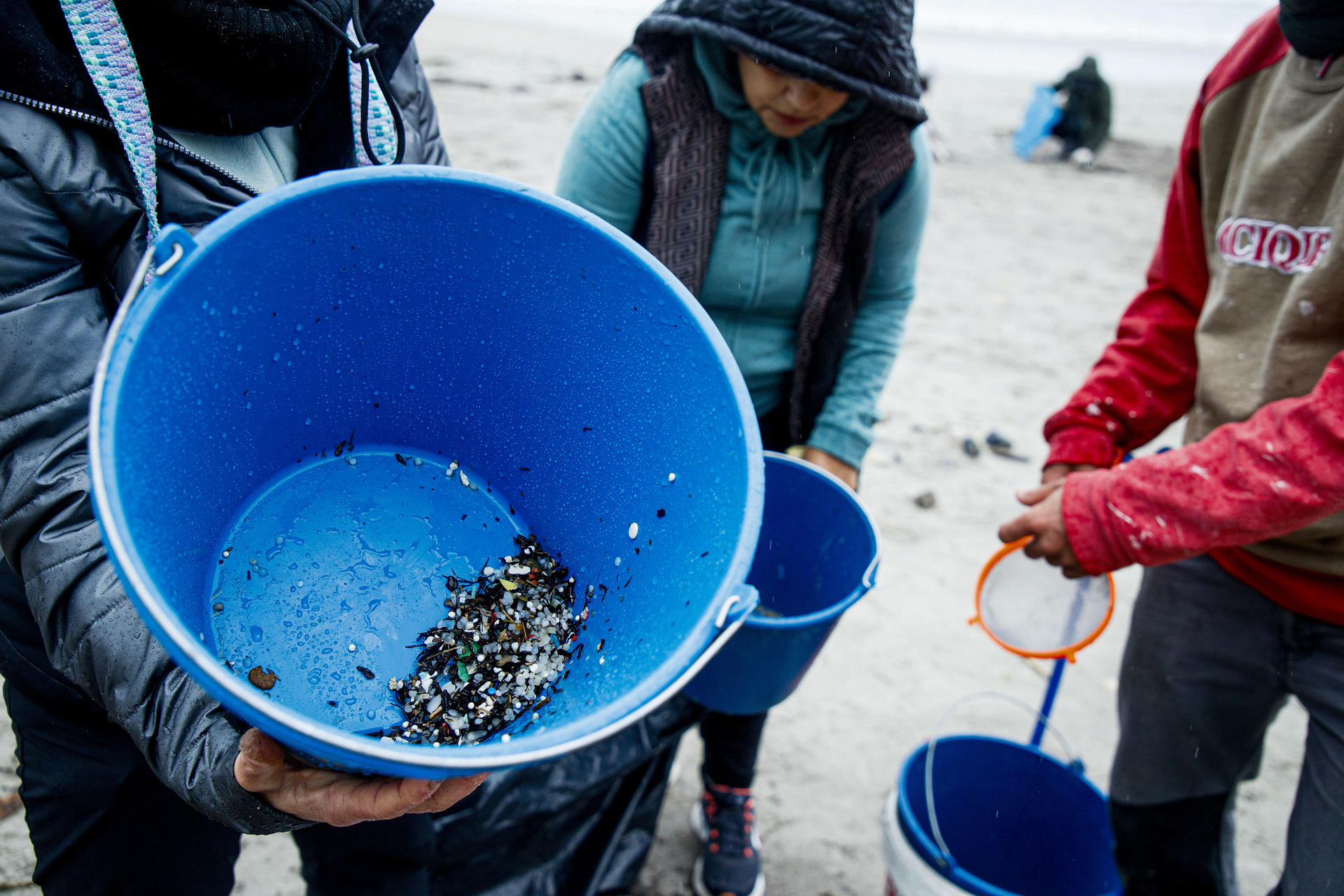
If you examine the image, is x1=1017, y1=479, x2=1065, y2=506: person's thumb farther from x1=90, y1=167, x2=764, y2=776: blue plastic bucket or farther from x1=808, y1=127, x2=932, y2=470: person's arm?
x1=90, y1=167, x2=764, y2=776: blue plastic bucket

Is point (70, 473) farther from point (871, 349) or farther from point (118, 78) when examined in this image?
point (871, 349)

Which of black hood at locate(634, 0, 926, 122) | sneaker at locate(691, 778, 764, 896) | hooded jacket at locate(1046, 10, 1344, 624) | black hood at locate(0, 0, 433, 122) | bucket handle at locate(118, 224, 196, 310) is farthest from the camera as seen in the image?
sneaker at locate(691, 778, 764, 896)

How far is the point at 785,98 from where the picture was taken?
1615 millimetres

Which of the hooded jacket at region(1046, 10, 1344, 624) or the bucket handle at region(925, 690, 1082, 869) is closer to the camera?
the hooded jacket at region(1046, 10, 1344, 624)

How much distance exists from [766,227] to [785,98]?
28cm

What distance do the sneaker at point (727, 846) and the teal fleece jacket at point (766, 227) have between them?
0.94 meters

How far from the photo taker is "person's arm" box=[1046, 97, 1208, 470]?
1.81 m

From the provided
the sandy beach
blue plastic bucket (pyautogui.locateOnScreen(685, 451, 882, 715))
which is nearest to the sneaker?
the sandy beach

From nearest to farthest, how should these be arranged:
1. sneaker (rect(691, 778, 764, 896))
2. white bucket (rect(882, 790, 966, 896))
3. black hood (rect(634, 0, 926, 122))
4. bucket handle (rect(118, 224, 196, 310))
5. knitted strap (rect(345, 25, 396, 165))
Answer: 1. bucket handle (rect(118, 224, 196, 310))
2. knitted strap (rect(345, 25, 396, 165))
3. black hood (rect(634, 0, 926, 122))
4. white bucket (rect(882, 790, 966, 896))
5. sneaker (rect(691, 778, 764, 896))

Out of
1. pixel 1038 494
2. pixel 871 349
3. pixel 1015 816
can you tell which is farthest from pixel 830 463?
pixel 1015 816

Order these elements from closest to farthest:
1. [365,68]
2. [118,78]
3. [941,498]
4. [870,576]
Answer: [118,78], [365,68], [870,576], [941,498]

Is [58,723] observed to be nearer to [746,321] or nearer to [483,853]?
[483,853]

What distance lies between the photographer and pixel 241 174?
3.83 ft

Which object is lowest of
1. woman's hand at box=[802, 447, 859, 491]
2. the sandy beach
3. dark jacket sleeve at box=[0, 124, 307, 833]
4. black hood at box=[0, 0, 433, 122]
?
the sandy beach
